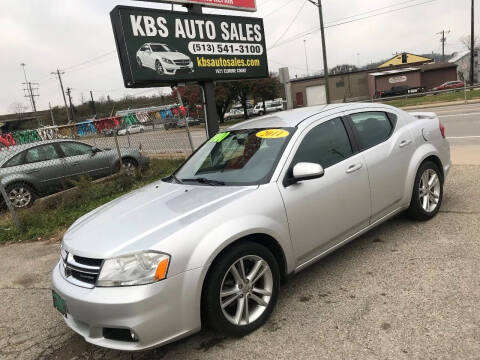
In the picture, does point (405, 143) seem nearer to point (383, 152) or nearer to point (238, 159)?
point (383, 152)

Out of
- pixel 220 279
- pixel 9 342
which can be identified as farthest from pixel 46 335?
pixel 220 279

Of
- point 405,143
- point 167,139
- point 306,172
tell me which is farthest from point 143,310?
point 167,139

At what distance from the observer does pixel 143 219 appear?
9.65 ft

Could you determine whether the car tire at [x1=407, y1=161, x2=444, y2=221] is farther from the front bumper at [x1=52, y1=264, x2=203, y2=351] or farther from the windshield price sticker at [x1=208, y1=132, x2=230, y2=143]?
the front bumper at [x1=52, y1=264, x2=203, y2=351]

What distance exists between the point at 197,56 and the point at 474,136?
25.1 ft

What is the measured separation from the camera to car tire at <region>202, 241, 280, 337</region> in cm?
270

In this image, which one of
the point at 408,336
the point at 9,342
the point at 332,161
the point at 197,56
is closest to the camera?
the point at 408,336

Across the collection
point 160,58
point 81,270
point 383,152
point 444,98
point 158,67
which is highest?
point 160,58

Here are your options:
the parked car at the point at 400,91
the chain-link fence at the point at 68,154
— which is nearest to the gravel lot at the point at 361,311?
the chain-link fence at the point at 68,154

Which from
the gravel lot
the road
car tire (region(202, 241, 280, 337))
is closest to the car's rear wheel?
the road

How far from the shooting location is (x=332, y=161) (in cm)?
364

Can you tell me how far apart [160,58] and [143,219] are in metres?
5.03

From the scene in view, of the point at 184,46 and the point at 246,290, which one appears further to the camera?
the point at 184,46

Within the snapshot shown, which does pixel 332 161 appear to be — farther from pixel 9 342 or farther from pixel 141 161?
pixel 141 161
